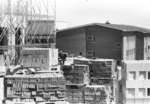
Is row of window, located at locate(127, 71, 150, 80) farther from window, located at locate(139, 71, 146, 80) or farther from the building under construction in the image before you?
the building under construction

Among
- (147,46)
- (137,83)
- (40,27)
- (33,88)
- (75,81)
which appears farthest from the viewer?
(147,46)

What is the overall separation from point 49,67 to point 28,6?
6838mm

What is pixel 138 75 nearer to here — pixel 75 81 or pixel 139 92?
pixel 139 92

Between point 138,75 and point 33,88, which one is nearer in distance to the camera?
point 33,88

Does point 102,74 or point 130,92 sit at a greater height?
point 102,74

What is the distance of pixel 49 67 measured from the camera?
32.6ft

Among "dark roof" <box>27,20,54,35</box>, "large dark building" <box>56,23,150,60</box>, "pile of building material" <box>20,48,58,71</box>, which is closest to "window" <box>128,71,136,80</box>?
"pile of building material" <box>20,48,58,71</box>

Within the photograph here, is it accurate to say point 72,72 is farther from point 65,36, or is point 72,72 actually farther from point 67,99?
point 65,36

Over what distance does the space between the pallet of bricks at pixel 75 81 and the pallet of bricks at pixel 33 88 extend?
0.73 meters

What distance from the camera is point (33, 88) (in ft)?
23.4

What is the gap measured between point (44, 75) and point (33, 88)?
468 millimetres

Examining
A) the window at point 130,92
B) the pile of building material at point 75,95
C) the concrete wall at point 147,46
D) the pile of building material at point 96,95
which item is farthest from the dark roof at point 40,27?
the window at point 130,92

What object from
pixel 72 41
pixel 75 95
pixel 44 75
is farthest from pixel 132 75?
pixel 72 41

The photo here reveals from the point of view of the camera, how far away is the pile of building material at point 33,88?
714 centimetres
